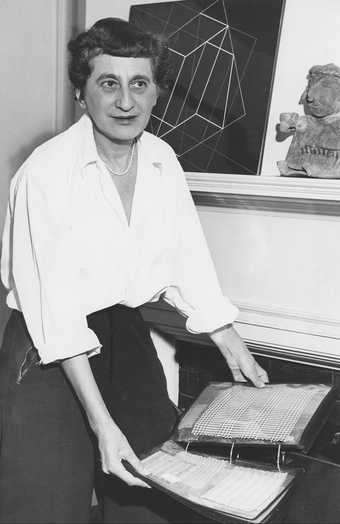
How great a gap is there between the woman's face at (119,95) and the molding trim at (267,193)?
0.40 metres

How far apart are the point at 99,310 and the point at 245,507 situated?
0.51 meters

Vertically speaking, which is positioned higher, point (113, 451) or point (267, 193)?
point (267, 193)

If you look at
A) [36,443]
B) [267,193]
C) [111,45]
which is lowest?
[36,443]

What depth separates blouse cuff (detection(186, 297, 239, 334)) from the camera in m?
1.46

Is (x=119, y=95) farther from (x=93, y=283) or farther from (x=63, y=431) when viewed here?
(x=63, y=431)

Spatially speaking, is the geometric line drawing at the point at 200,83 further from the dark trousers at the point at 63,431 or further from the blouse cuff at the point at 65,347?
the blouse cuff at the point at 65,347

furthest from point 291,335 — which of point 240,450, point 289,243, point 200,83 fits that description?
point 200,83

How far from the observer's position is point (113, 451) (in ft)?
3.94

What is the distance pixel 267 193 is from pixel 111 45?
549 mm

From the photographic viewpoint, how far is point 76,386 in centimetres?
123

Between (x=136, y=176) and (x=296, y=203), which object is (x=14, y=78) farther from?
(x=296, y=203)

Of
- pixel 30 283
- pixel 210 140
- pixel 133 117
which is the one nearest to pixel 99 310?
pixel 30 283

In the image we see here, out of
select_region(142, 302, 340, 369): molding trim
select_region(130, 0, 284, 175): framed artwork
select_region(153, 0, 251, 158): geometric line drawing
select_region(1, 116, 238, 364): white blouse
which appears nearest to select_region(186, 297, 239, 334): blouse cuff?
select_region(1, 116, 238, 364): white blouse

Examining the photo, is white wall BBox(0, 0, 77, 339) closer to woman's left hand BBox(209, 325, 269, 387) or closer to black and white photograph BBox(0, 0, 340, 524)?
black and white photograph BBox(0, 0, 340, 524)
